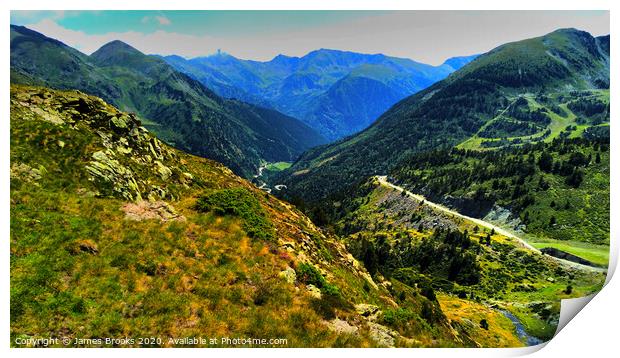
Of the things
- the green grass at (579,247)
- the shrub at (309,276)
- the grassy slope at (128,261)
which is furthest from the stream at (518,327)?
the shrub at (309,276)

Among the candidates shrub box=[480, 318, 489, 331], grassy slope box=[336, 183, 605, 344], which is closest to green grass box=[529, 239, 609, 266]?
grassy slope box=[336, 183, 605, 344]

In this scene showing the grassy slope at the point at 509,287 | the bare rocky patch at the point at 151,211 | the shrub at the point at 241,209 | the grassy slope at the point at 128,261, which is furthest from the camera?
the grassy slope at the point at 509,287

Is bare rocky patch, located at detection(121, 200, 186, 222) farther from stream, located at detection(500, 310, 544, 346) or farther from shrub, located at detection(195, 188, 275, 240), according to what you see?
stream, located at detection(500, 310, 544, 346)

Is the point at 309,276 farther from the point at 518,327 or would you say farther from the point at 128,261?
the point at 518,327

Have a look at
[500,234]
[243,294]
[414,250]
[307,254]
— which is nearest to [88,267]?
[243,294]

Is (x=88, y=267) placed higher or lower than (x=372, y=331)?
higher

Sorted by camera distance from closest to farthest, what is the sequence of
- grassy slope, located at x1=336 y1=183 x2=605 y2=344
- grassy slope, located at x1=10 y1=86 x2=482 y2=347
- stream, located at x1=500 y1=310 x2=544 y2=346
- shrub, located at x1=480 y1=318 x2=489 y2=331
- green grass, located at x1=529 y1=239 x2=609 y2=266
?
grassy slope, located at x1=10 y1=86 x2=482 y2=347 → stream, located at x1=500 y1=310 x2=544 y2=346 → grassy slope, located at x1=336 y1=183 x2=605 y2=344 → shrub, located at x1=480 y1=318 x2=489 y2=331 → green grass, located at x1=529 y1=239 x2=609 y2=266

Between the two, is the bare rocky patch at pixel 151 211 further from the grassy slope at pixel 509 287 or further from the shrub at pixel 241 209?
the grassy slope at pixel 509 287

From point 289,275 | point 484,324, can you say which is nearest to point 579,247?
point 484,324

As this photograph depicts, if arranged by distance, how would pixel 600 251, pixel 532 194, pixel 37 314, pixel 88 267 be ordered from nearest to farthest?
pixel 37 314
pixel 88 267
pixel 600 251
pixel 532 194

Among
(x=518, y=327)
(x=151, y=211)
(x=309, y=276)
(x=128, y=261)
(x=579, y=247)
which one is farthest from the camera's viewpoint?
(x=579, y=247)

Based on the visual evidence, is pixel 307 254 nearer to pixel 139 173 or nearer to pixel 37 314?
pixel 139 173
